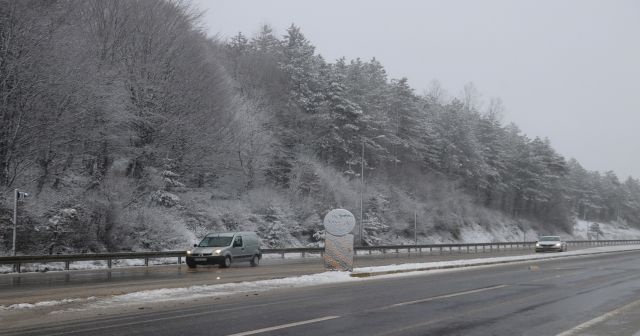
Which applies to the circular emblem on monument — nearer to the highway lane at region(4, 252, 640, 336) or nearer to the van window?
the highway lane at region(4, 252, 640, 336)

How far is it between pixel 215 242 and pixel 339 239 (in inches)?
348

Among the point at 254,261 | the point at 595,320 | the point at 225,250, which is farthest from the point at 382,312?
the point at 254,261

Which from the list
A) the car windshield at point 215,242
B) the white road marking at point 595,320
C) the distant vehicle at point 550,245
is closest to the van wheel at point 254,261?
the car windshield at point 215,242

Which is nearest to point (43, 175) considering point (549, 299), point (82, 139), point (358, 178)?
point (82, 139)

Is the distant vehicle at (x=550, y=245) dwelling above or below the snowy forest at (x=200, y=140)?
below

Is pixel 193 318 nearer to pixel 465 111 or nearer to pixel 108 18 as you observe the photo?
pixel 108 18

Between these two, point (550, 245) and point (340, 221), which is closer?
point (340, 221)

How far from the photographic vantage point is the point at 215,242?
99.1 feet

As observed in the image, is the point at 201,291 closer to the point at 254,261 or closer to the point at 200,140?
the point at 254,261

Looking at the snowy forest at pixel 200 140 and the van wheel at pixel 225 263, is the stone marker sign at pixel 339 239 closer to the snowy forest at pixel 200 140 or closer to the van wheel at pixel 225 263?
the van wheel at pixel 225 263

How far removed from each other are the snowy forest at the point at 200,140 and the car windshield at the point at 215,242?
7.54m

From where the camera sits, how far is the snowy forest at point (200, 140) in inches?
1228

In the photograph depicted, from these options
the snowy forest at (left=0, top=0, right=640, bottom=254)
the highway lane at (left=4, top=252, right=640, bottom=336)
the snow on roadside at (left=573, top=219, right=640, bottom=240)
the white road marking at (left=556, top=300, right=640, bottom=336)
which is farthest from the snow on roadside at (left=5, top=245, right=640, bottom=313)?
the snow on roadside at (left=573, top=219, right=640, bottom=240)

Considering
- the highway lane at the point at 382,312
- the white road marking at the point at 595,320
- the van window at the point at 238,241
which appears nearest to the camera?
the white road marking at the point at 595,320
